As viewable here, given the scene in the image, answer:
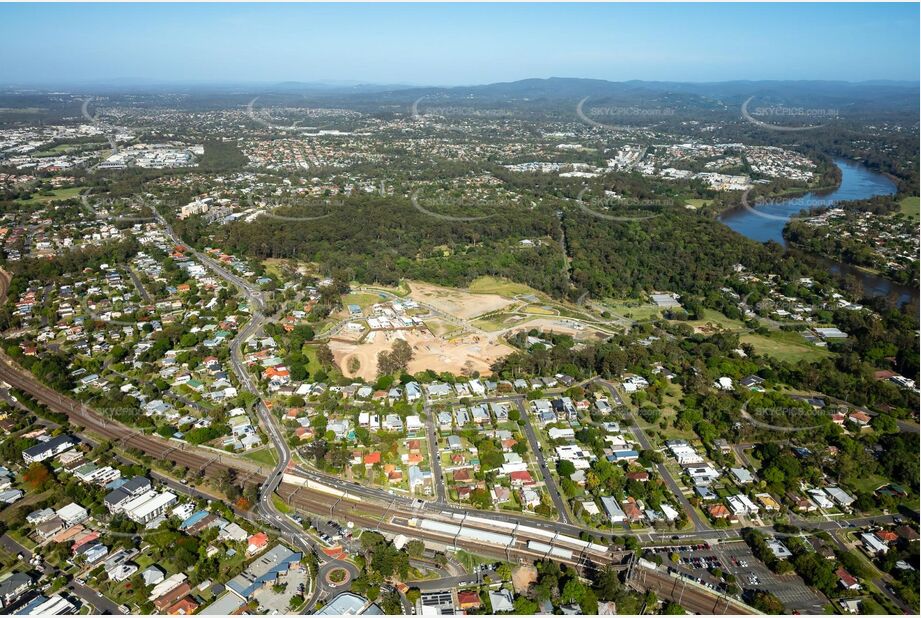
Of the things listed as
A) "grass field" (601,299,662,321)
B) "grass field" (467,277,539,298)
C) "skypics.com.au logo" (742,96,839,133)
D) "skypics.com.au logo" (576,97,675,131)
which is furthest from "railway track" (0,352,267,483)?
"skypics.com.au logo" (742,96,839,133)

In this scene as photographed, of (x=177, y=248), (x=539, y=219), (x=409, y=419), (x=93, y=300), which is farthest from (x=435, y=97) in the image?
(x=409, y=419)

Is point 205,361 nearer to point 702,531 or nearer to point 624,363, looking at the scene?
point 624,363

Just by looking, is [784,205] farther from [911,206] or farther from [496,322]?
[496,322]

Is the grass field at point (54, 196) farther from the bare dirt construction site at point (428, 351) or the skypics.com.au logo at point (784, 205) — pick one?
the skypics.com.au logo at point (784, 205)

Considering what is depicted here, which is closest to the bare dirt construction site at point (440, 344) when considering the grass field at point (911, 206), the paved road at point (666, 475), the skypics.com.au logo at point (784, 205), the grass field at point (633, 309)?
the paved road at point (666, 475)

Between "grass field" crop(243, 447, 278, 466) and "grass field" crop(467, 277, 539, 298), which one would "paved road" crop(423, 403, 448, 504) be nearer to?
"grass field" crop(243, 447, 278, 466)

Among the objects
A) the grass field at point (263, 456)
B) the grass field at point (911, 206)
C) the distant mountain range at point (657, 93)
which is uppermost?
the distant mountain range at point (657, 93)
